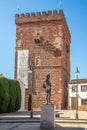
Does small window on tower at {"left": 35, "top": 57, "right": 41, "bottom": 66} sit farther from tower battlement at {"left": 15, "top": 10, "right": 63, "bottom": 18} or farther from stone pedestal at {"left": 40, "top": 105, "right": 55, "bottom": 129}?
stone pedestal at {"left": 40, "top": 105, "right": 55, "bottom": 129}

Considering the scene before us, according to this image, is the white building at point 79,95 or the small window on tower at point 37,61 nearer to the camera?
the small window on tower at point 37,61

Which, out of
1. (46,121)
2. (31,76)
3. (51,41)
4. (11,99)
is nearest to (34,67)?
Answer: (31,76)

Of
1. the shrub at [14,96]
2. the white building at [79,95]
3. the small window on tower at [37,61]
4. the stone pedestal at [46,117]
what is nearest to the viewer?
the stone pedestal at [46,117]

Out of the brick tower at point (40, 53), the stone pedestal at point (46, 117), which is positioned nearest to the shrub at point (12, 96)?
the brick tower at point (40, 53)

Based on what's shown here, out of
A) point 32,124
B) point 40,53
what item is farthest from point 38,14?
point 32,124

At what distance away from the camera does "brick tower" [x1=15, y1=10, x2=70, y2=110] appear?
48.7m

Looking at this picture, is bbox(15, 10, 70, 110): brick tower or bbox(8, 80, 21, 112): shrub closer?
bbox(8, 80, 21, 112): shrub

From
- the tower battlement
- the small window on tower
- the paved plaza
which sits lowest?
the paved plaza

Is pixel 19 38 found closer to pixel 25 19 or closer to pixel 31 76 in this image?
pixel 25 19

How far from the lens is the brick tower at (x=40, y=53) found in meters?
48.7

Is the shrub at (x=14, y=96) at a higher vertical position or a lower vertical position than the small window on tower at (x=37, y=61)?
lower

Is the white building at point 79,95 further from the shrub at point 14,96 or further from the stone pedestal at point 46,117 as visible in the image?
the stone pedestal at point 46,117

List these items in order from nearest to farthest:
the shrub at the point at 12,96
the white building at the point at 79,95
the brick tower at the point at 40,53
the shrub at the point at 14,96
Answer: the shrub at the point at 12,96
the shrub at the point at 14,96
the brick tower at the point at 40,53
the white building at the point at 79,95

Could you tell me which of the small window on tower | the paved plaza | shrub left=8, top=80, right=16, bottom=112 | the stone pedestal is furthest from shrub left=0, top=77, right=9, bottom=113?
the stone pedestal
